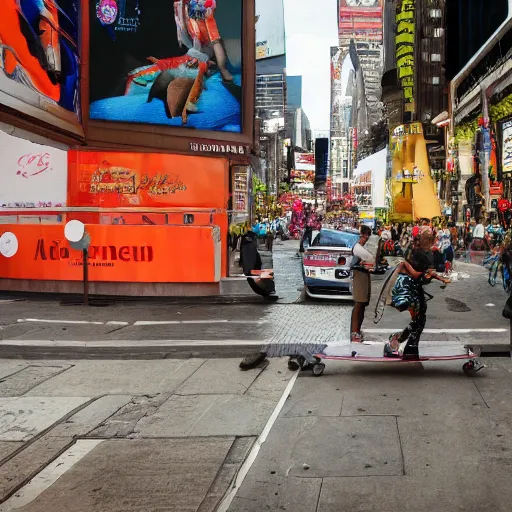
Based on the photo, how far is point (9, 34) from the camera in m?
14.9

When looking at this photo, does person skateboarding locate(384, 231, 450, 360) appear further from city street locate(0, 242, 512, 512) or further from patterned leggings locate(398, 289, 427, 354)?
city street locate(0, 242, 512, 512)

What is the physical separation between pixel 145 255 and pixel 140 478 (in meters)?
11.4

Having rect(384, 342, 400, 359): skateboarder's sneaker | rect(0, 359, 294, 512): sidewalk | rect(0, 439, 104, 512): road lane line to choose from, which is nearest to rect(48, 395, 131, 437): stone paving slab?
rect(0, 359, 294, 512): sidewalk

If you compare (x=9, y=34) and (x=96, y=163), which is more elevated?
(x=9, y=34)

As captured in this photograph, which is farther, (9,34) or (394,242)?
(394,242)

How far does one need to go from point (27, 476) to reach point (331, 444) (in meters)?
2.40

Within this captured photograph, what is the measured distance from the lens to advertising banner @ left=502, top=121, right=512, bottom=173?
93.8ft

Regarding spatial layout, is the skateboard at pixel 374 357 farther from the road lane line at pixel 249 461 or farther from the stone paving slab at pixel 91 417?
the stone paving slab at pixel 91 417

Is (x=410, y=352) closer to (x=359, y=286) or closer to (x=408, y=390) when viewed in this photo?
(x=408, y=390)

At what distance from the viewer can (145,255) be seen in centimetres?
1622

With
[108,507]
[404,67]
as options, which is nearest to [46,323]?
[108,507]

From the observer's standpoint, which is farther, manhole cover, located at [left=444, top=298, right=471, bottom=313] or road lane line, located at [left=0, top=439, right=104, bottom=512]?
manhole cover, located at [left=444, top=298, right=471, bottom=313]

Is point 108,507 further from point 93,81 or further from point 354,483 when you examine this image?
point 93,81

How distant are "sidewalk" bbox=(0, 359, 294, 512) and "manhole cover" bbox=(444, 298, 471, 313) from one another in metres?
6.34
